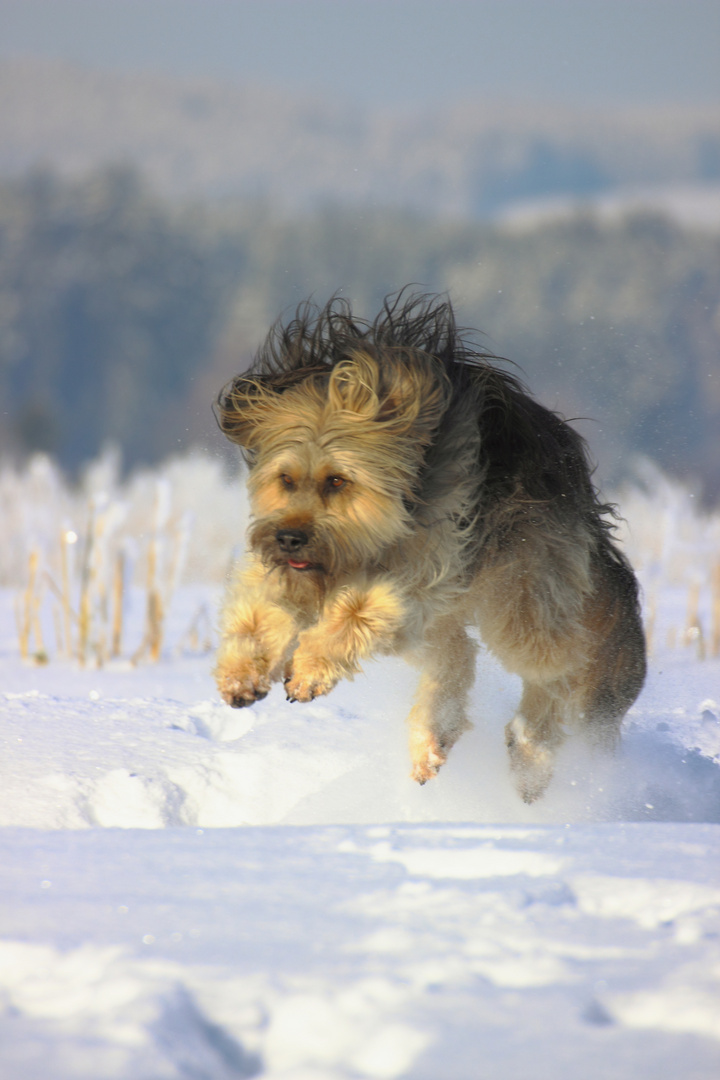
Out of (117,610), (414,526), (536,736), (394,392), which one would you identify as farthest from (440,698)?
(117,610)

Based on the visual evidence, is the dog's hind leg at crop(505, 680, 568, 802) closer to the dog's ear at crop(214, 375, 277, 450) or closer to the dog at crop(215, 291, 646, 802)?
the dog at crop(215, 291, 646, 802)

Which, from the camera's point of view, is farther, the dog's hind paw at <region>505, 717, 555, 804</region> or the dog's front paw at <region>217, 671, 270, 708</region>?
the dog's hind paw at <region>505, 717, 555, 804</region>

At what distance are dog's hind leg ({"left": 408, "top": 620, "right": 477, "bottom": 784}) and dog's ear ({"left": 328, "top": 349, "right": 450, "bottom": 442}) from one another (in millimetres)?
849

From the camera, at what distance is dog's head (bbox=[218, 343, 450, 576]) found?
3078 mm

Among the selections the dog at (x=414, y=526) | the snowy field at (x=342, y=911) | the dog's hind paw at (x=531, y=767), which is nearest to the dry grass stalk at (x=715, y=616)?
the snowy field at (x=342, y=911)

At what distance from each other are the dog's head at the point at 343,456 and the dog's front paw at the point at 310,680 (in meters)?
0.27

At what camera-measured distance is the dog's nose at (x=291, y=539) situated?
2996 mm

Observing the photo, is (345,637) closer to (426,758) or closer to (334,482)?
(334,482)

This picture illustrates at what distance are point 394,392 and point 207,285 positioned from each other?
35.5m

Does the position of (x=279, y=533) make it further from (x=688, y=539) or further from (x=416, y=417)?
(x=688, y=539)

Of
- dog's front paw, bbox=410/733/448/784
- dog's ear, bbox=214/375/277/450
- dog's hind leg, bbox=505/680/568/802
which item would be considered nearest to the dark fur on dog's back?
dog's ear, bbox=214/375/277/450

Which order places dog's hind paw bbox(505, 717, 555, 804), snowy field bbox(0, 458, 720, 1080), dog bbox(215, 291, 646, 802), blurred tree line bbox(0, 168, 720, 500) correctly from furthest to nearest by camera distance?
blurred tree line bbox(0, 168, 720, 500) → dog's hind paw bbox(505, 717, 555, 804) → dog bbox(215, 291, 646, 802) → snowy field bbox(0, 458, 720, 1080)

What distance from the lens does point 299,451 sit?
316 centimetres

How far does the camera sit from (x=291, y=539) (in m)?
3.00
